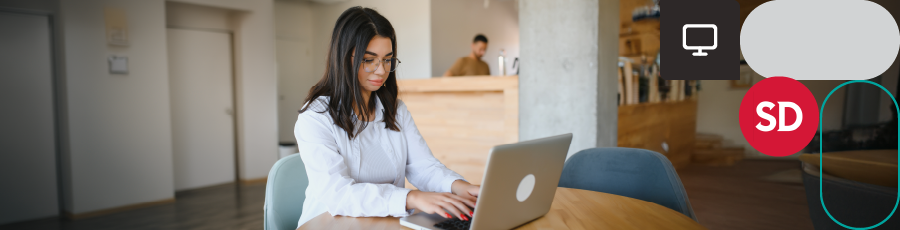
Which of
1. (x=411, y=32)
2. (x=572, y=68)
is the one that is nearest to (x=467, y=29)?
(x=411, y=32)

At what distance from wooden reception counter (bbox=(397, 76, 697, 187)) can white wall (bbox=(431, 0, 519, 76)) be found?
1.70 metres

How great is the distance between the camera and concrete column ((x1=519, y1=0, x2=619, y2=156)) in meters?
2.73

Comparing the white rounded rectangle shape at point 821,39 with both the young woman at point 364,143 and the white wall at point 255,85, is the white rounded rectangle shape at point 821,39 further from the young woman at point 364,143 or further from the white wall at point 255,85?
the white wall at point 255,85

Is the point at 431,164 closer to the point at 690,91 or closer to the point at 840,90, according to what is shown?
the point at 690,91

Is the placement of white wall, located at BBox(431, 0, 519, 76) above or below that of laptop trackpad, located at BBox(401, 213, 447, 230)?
above

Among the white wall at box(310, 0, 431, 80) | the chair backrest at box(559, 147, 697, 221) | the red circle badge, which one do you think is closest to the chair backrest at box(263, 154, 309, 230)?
the chair backrest at box(559, 147, 697, 221)

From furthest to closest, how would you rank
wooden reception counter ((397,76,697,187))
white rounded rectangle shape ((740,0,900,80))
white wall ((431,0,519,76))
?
white wall ((431,0,519,76)) → wooden reception counter ((397,76,697,187)) → white rounded rectangle shape ((740,0,900,80))

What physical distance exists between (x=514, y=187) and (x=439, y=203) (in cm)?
22

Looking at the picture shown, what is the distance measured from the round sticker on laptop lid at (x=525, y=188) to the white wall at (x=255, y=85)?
4.93 metres

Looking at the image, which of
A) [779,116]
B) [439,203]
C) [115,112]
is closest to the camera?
[439,203]

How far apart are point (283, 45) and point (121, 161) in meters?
2.49

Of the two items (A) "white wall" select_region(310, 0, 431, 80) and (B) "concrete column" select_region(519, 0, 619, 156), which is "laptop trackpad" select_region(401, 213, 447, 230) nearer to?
(B) "concrete column" select_region(519, 0, 619, 156)

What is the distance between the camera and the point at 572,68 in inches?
110

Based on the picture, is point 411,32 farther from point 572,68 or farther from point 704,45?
point 704,45
